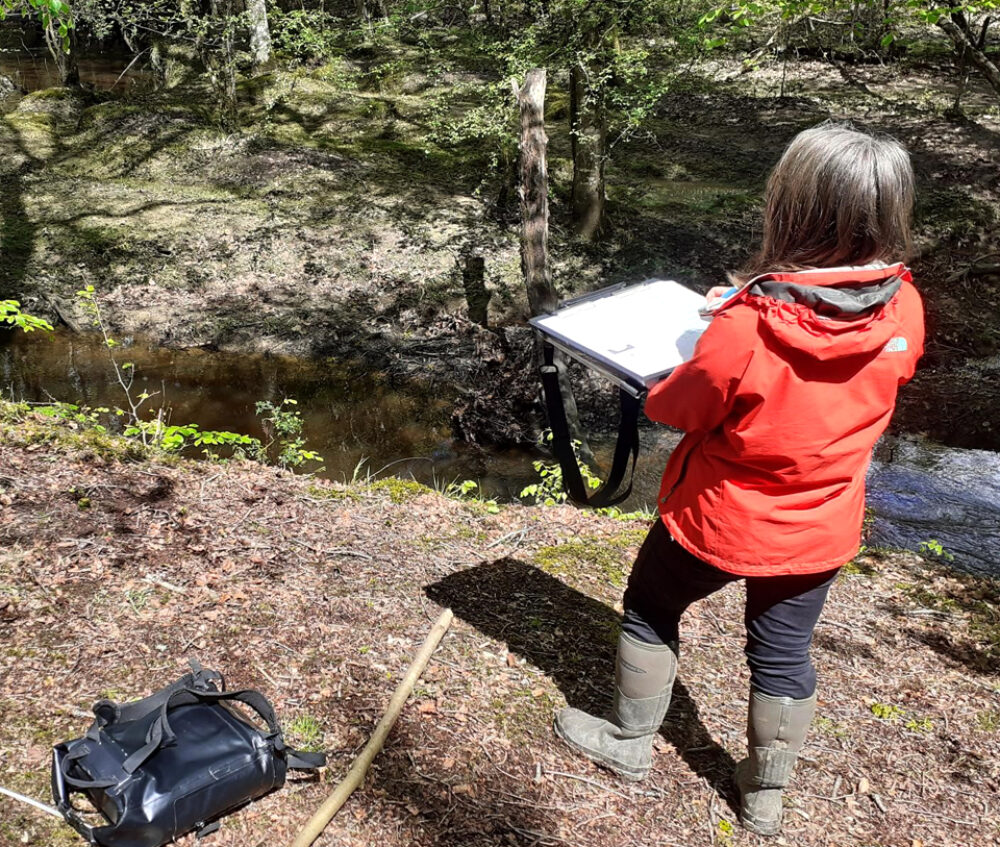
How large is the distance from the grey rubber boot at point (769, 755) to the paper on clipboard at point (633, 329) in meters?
1.11

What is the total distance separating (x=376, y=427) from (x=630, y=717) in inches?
274

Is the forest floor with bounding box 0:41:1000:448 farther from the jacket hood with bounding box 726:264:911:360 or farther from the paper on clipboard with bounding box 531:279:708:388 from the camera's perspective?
the jacket hood with bounding box 726:264:911:360

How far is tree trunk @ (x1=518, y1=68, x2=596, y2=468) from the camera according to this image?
780cm

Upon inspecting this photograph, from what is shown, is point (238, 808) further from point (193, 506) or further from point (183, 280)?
point (183, 280)

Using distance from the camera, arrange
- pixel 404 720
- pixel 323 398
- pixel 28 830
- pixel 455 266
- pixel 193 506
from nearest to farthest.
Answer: pixel 28 830
pixel 404 720
pixel 193 506
pixel 323 398
pixel 455 266

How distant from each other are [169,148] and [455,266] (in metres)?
6.36

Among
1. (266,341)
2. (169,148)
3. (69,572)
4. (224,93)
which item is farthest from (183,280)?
(69,572)

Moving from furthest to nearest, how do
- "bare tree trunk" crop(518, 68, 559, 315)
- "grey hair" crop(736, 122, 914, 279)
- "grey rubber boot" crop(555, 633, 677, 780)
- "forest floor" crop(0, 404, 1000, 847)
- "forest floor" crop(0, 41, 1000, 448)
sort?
"forest floor" crop(0, 41, 1000, 448) < "bare tree trunk" crop(518, 68, 559, 315) < "forest floor" crop(0, 404, 1000, 847) < "grey rubber boot" crop(555, 633, 677, 780) < "grey hair" crop(736, 122, 914, 279)

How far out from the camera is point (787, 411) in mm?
2143

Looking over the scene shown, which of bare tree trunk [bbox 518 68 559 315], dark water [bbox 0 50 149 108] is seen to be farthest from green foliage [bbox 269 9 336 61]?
dark water [bbox 0 50 149 108]

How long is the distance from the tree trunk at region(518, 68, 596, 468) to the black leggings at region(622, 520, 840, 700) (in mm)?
5164

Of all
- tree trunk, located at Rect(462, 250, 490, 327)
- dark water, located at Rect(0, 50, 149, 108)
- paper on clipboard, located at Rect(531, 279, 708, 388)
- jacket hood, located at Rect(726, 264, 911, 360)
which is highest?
jacket hood, located at Rect(726, 264, 911, 360)

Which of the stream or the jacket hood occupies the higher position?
the jacket hood

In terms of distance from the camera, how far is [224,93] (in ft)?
48.8
